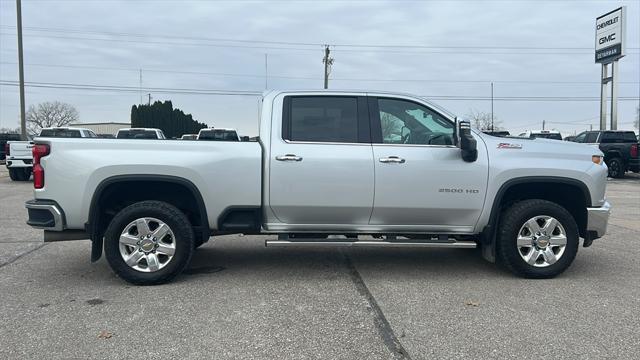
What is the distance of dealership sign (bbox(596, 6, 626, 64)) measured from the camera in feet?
96.7

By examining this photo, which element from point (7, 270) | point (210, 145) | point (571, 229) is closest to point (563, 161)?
point (571, 229)

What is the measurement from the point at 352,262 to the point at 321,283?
3.44 feet

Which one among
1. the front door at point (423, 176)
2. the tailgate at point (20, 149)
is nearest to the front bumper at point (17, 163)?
the tailgate at point (20, 149)

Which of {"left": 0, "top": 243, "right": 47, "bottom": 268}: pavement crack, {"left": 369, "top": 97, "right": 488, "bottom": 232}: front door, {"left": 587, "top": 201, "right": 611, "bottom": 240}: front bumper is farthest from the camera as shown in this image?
{"left": 0, "top": 243, "right": 47, "bottom": 268}: pavement crack

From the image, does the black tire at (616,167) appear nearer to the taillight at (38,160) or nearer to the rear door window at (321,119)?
the rear door window at (321,119)

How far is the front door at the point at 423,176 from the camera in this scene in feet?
18.7

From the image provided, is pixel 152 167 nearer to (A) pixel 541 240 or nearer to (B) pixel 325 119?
(B) pixel 325 119

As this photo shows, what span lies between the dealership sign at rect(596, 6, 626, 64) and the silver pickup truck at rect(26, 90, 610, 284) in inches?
1093

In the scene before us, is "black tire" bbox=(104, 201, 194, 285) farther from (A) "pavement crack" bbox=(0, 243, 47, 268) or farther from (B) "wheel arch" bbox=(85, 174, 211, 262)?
(A) "pavement crack" bbox=(0, 243, 47, 268)

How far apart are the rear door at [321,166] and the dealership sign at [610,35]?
28987 mm

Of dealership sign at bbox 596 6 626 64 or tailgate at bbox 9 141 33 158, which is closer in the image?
tailgate at bbox 9 141 33 158

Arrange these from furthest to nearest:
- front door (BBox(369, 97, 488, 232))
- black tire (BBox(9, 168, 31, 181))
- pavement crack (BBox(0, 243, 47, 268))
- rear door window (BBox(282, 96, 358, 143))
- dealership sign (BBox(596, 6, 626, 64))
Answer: dealership sign (BBox(596, 6, 626, 64)), black tire (BBox(9, 168, 31, 181)), pavement crack (BBox(0, 243, 47, 268)), rear door window (BBox(282, 96, 358, 143)), front door (BBox(369, 97, 488, 232))

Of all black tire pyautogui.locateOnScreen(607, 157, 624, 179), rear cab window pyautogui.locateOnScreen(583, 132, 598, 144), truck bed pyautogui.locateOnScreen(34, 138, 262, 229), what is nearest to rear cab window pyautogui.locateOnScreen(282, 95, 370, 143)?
truck bed pyautogui.locateOnScreen(34, 138, 262, 229)

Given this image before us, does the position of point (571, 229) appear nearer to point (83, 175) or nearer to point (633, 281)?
point (633, 281)
